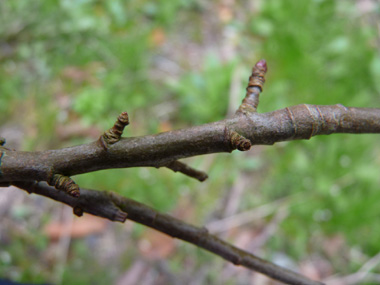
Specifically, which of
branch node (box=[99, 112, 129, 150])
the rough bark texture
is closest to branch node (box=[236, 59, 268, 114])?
the rough bark texture

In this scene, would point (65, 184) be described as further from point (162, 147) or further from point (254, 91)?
point (254, 91)

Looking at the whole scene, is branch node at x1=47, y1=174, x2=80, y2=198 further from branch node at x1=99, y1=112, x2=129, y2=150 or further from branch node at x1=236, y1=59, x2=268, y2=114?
branch node at x1=236, y1=59, x2=268, y2=114

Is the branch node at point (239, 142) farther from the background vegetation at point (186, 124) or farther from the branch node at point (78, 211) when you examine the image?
the background vegetation at point (186, 124)

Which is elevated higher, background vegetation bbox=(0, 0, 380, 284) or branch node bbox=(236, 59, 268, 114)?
background vegetation bbox=(0, 0, 380, 284)

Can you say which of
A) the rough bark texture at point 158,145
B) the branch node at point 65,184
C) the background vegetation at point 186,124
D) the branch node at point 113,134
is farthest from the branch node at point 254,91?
the background vegetation at point 186,124

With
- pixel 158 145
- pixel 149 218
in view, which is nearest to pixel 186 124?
pixel 149 218

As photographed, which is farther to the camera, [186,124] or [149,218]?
[186,124]

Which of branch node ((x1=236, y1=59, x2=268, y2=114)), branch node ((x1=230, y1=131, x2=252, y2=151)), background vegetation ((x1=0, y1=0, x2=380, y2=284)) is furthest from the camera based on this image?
background vegetation ((x1=0, y1=0, x2=380, y2=284))
